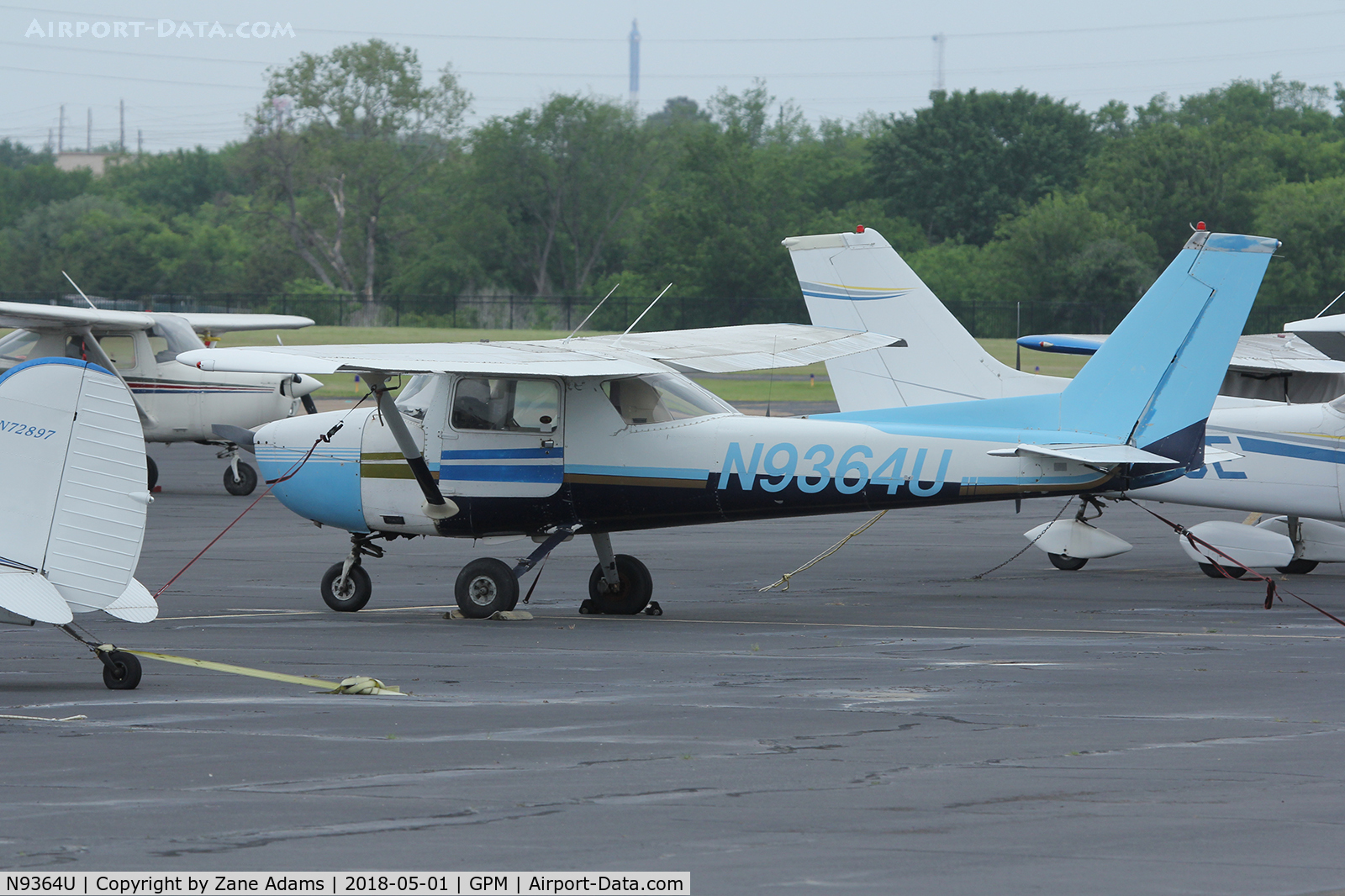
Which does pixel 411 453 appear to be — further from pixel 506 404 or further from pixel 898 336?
pixel 898 336

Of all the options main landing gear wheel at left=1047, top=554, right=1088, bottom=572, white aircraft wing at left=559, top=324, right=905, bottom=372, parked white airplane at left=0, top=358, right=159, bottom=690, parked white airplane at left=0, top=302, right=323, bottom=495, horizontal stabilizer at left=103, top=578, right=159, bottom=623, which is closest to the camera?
parked white airplane at left=0, top=358, right=159, bottom=690

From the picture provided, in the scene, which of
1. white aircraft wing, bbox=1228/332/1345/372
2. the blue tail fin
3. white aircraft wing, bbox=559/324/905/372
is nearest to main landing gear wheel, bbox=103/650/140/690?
white aircraft wing, bbox=559/324/905/372

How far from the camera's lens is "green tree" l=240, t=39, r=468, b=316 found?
8575 cm

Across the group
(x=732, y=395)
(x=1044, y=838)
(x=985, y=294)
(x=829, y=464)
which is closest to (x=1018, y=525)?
(x=829, y=464)

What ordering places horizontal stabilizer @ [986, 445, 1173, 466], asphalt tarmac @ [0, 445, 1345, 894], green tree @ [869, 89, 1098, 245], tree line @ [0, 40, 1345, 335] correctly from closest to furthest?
asphalt tarmac @ [0, 445, 1345, 894] < horizontal stabilizer @ [986, 445, 1173, 466] < tree line @ [0, 40, 1345, 335] < green tree @ [869, 89, 1098, 245]

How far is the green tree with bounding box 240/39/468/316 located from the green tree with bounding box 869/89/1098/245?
23.8 m

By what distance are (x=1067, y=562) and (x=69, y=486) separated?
1076 centimetres

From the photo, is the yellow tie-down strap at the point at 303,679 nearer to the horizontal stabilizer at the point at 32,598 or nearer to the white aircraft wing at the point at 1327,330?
the horizontal stabilizer at the point at 32,598

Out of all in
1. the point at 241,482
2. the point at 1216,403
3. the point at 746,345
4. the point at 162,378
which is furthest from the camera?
the point at 162,378

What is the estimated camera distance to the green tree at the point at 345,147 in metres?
85.8

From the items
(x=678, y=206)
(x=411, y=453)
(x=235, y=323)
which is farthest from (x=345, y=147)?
(x=411, y=453)

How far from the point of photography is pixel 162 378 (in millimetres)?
26094

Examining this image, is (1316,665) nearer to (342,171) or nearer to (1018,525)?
(1018,525)

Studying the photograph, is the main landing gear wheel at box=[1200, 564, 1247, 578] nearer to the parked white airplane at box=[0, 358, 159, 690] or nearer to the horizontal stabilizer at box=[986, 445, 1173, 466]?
the horizontal stabilizer at box=[986, 445, 1173, 466]
